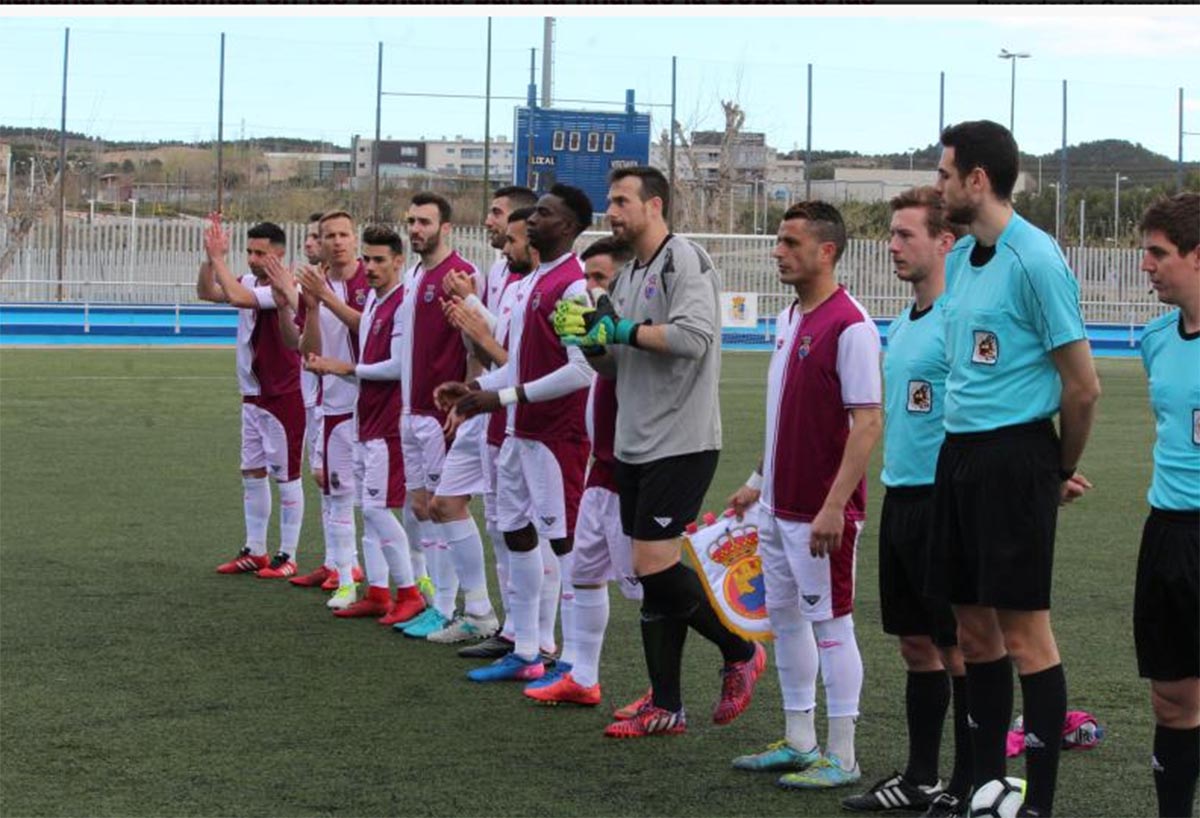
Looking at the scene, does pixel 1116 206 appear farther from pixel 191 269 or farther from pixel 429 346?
pixel 429 346

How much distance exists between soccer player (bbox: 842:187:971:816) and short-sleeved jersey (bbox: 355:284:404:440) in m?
3.95

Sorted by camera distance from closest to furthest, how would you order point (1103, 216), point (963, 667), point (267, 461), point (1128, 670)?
point (963, 667) < point (1128, 670) < point (267, 461) < point (1103, 216)

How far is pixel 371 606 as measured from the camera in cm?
941

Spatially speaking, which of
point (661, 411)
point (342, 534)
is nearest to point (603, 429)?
point (661, 411)

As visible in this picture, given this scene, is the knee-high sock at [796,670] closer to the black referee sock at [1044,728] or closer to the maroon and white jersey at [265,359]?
the black referee sock at [1044,728]

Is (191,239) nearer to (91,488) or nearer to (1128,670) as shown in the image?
(91,488)

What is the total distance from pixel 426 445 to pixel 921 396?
3707mm

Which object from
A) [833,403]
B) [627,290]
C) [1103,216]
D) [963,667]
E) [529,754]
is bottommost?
[529,754]

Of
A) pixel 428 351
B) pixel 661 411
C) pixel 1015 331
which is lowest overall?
pixel 661 411

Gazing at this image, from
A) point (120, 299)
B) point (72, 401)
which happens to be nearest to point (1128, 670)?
point (72, 401)

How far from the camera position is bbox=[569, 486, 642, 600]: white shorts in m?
7.14

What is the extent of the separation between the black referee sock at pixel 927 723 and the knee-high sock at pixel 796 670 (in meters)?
0.50

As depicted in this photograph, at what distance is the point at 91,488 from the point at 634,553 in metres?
8.64

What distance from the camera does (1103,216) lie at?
1933 inches
